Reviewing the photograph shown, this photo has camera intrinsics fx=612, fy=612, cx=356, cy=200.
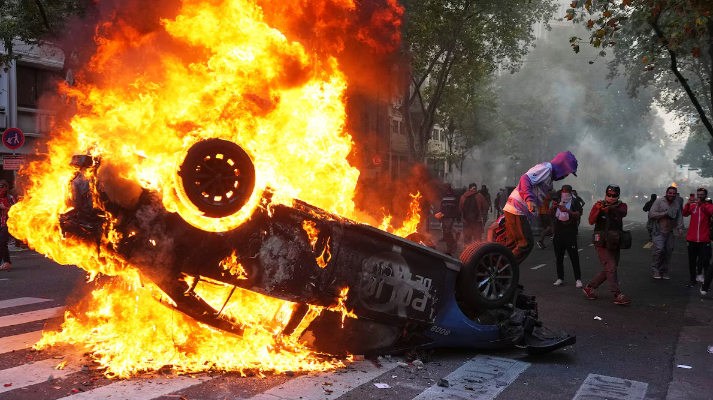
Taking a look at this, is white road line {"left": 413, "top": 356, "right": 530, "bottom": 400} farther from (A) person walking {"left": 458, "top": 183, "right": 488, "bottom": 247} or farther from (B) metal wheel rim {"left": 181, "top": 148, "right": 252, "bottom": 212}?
(A) person walking {"left": 458, "top": 183, "right": 488, "bottom": 247}

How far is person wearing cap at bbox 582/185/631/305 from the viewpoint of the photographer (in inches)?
396

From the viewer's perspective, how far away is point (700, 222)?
11.9m

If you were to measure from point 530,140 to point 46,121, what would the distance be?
157ft

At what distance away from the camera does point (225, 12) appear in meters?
6.62

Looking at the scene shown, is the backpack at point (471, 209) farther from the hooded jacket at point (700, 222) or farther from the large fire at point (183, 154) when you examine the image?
the large fire at point (183, 154)

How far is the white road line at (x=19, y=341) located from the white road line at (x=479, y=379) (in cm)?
412

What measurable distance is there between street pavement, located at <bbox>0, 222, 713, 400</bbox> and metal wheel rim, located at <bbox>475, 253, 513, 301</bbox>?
653 millimetres

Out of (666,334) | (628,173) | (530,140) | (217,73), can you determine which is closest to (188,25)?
(217,73)

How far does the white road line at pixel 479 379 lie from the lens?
5.11 metres

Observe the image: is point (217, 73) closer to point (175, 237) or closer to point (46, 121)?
point (175, 237)

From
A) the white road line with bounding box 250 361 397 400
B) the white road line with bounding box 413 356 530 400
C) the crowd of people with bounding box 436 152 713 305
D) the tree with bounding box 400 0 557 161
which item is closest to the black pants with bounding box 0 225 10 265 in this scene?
the white road line with bounding box 250 361 397 400

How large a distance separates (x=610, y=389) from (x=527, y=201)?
347 centimetres

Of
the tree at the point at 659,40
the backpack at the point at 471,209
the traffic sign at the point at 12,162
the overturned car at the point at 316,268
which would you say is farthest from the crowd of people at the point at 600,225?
the traffic sign at the point at 12,162

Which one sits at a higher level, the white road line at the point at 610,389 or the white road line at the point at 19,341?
the white road line at the point at 19,341
